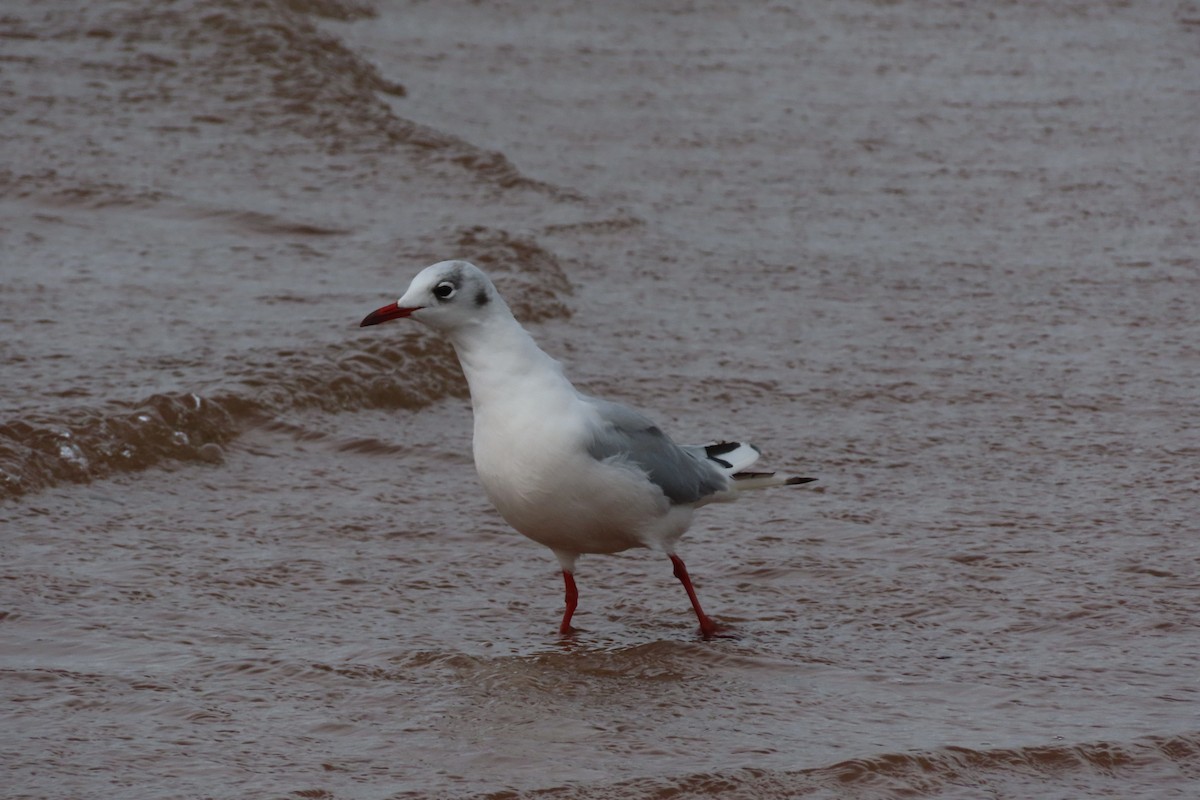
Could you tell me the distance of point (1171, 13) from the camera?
13898 mm

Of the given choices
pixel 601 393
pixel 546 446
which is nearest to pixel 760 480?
pixel 546 446

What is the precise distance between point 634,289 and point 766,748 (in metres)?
4.55

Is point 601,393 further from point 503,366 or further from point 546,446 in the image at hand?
point 546,446

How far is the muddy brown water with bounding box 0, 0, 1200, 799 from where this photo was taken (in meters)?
4.04

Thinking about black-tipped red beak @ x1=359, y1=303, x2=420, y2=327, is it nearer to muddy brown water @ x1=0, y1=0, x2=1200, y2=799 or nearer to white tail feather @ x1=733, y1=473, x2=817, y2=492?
muddy brown water @ x1=0, y1=0, x2=1200, y2=799

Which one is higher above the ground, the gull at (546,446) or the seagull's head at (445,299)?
the seagull's head at (445,299)

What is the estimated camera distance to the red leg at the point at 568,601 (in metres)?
4.77

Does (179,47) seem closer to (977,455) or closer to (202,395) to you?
(202,395)

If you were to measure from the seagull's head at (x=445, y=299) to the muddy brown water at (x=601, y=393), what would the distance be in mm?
912

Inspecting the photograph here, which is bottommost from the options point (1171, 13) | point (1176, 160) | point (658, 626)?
point (658, 626)

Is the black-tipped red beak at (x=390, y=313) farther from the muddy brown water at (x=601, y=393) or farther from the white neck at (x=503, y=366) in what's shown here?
the muddy brown water at (x=601, y=393)

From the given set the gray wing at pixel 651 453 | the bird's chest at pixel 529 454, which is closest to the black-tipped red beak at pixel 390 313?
the bird's chest at pixel 529 454

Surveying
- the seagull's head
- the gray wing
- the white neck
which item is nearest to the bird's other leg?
the gray wing

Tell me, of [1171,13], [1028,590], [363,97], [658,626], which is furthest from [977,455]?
[1171,13]
